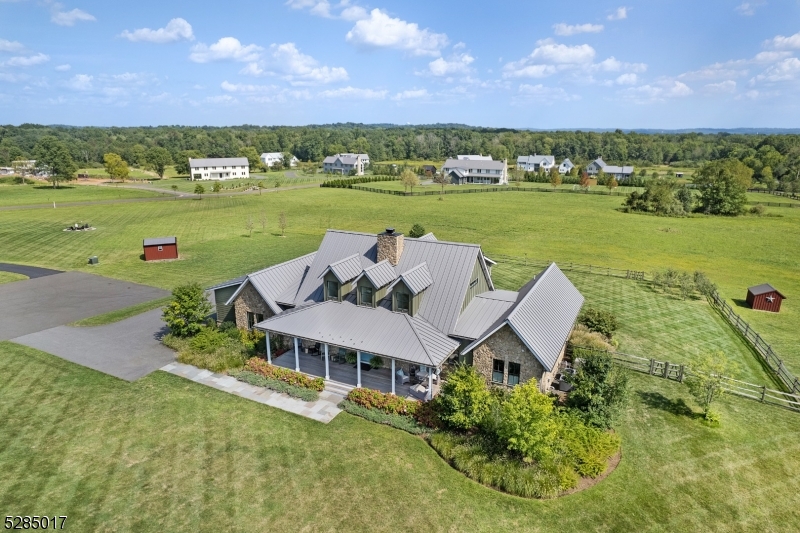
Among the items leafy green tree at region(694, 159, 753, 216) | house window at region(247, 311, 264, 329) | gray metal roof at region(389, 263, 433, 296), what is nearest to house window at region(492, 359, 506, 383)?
gray metal roof at region(389, 263, 433, 296)

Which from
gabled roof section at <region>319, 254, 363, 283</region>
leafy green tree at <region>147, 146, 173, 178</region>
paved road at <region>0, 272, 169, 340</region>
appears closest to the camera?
gabled roof section at <region>319, 254, 363, 283</region>

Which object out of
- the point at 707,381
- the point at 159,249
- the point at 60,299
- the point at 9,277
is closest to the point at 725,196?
the point at 707,381

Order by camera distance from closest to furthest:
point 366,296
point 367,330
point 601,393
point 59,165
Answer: point 601,393
point 367,330
point 366,296
point 59,165

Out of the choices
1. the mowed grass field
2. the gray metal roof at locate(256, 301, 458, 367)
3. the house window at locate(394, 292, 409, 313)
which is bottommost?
the mowed grass field

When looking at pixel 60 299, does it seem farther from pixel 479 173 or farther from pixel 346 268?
pixel 479 173

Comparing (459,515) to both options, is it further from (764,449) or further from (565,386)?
(764,449)

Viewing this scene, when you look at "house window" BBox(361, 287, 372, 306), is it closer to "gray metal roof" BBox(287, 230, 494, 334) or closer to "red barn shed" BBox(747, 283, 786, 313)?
"gray metal roof" BBox(287, 230, 494, 334)

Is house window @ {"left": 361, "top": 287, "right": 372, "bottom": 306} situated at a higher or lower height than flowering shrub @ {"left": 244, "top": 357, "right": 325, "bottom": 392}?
higher

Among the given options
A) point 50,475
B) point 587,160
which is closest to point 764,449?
point 50,475
